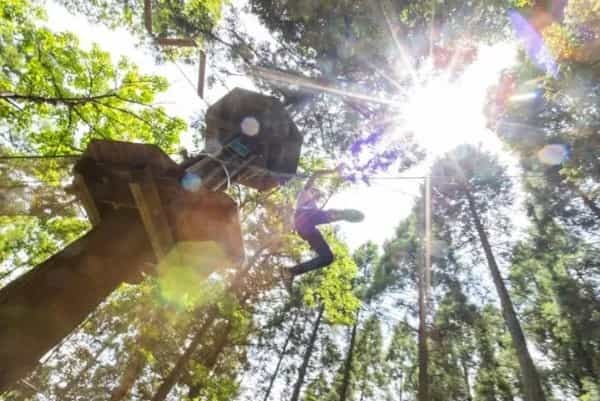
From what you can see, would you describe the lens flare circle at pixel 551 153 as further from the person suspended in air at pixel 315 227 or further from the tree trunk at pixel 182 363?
the tree trunk at pixel 182 363

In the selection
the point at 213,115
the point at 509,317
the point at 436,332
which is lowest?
the point at 213,115

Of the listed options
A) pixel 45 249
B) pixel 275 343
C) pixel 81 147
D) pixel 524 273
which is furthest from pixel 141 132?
pixel 524 273

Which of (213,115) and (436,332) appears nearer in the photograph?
(213,115)

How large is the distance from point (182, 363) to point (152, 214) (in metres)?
8.34

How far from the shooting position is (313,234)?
4.25m

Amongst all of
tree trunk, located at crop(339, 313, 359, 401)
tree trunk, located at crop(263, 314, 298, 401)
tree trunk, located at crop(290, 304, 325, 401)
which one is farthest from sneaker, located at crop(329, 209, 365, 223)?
tree trunk, located at crop(339, 313, 359, 401)

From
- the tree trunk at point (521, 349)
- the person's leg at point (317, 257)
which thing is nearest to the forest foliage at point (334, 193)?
Answer: the tree trunk at point (521, 349)

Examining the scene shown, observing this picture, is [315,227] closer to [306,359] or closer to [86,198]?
[86,198]

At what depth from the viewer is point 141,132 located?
7840 mm

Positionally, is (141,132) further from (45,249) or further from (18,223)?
(45,249)

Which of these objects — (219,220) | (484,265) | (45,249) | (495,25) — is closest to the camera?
(219,220)

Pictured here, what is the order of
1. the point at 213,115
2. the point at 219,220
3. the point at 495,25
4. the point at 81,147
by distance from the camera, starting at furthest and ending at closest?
the point at 81,147 → the point at 495,25 → the point at 213,115 → the point at 219,220

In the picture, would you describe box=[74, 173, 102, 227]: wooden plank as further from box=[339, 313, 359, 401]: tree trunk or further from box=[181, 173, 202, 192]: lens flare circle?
box=[339, 313, 359, 401]: tree trunk

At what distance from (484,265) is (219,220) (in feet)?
53.2
